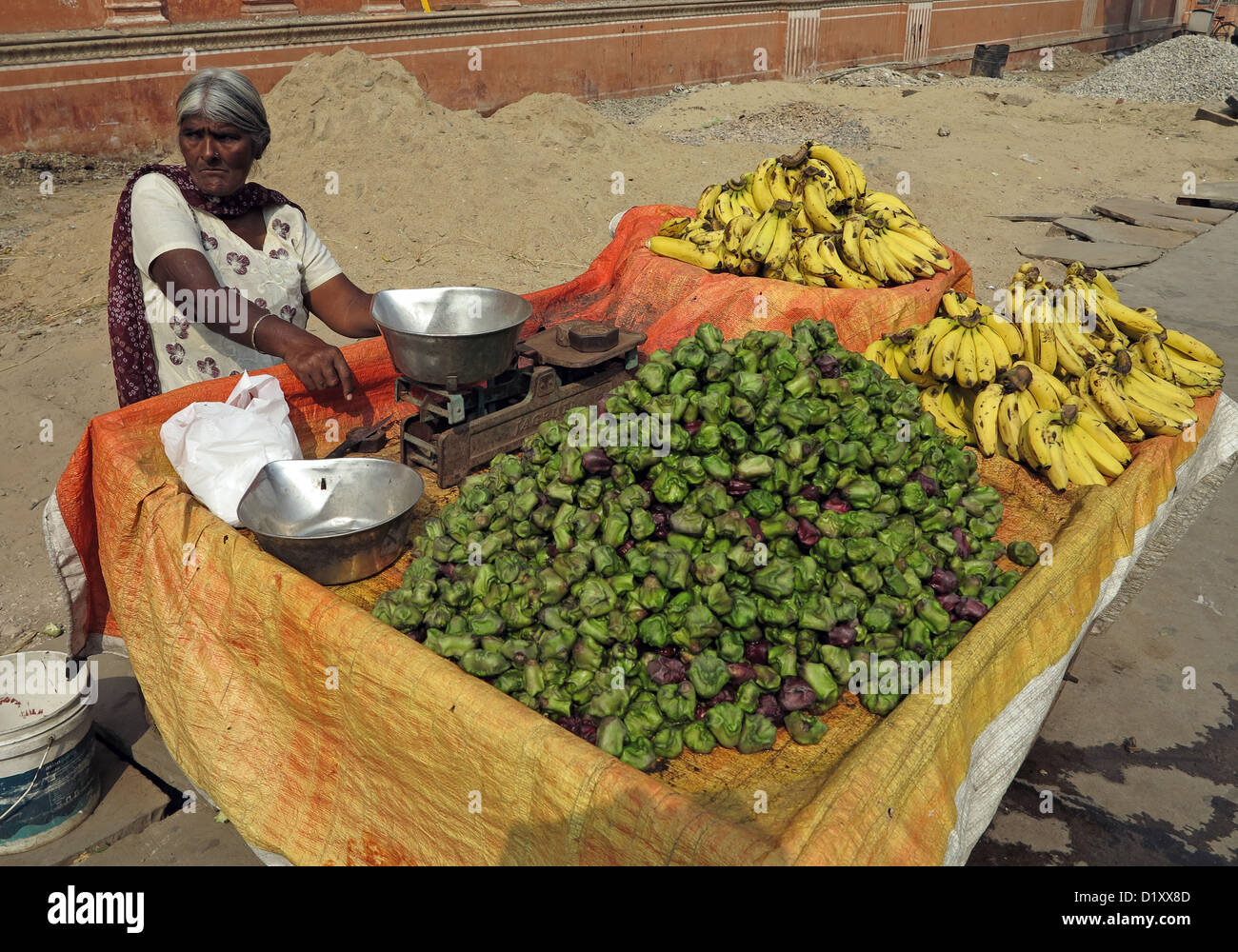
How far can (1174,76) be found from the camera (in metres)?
19.3

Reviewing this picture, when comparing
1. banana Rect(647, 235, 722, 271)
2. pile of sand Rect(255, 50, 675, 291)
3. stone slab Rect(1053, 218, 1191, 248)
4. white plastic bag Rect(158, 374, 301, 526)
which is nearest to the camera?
white plastic bag Rect(158, 374, 301, 526)

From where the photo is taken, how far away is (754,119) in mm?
14492

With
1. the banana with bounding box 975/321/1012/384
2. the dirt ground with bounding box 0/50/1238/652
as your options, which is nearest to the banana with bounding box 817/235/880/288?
the banana with bounding box 975/321/1012/384

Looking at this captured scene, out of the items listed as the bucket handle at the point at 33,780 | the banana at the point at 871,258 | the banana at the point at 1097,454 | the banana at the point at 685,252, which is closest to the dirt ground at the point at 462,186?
the bucket handle at the point at 33,780

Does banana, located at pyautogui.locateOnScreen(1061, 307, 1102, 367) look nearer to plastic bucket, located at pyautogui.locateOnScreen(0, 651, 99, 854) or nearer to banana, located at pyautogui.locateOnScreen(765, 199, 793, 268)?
banana, located at pyautogui.locateOnScreen(765, 199, 793, 268)

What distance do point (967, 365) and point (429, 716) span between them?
2.71m

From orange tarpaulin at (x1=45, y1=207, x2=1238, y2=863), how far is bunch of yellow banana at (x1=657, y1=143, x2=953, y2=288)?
1401mm

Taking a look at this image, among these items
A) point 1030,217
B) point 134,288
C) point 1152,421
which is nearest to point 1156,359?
point 1152,421

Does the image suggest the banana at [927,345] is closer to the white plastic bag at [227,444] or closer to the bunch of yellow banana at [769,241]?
the bunch of yellow banana at [769,241]

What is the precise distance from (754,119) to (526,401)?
12700mm

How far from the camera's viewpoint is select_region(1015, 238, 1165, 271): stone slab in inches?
363

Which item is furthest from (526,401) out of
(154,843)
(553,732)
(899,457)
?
(154,843)

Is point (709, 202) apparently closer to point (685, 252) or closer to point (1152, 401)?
point (685, 252)
